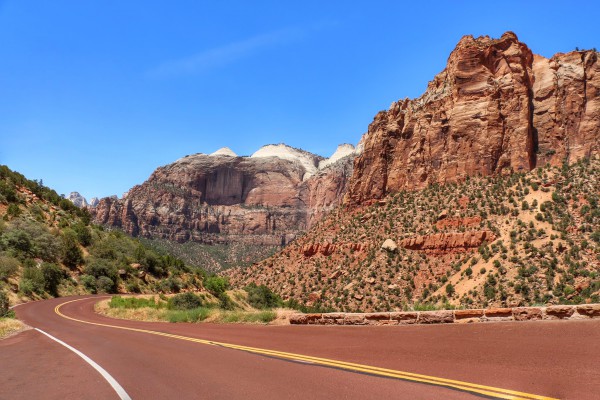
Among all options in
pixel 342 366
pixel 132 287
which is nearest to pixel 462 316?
pixel 342 366

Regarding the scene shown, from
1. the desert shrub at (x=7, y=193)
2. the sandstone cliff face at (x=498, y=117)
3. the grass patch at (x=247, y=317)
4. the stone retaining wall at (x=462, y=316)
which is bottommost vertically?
the grass patch at (x=247, y=317)

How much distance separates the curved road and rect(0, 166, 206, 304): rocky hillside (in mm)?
32647

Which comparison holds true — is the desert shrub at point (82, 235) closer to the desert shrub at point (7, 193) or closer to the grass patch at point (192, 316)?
the desert shrub at point (7, 193)

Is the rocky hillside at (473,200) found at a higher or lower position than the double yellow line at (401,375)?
higher

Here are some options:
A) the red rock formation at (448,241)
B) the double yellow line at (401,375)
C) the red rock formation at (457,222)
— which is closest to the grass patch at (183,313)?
the double yellow line at (401,375)

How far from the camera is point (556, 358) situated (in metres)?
6.61

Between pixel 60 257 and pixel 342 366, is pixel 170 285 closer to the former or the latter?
pixel 60 257

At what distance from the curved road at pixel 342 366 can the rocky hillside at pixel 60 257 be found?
107ft

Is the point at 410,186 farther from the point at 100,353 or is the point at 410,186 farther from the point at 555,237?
the point at 100,353

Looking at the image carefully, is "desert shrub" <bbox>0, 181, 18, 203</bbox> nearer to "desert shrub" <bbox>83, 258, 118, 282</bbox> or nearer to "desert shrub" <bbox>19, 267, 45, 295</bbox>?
"desert shrub" <bbox>83, 258, 118, 282</bbox>

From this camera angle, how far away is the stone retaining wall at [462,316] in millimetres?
9219

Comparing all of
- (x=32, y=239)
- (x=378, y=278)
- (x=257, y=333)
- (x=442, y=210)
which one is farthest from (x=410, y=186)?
(x=257, y=333)

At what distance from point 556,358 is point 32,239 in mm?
52065

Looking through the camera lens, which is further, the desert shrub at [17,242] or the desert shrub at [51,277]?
the desert shrub at [17,242]
